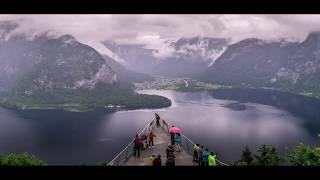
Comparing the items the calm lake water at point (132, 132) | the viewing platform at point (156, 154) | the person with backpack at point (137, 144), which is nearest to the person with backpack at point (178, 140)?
the viewing platform at point (156, 154)

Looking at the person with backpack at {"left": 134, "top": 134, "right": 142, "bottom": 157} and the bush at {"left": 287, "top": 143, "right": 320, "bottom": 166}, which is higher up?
the person with backpack at {"left": 134, "top": 134, "right": 142, "bottom": 157}

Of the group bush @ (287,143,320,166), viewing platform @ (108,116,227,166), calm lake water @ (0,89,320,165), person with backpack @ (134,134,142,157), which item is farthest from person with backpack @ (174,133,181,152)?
calm lake water @ (0,89,320,165)

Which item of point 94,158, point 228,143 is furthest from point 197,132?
point 94,158

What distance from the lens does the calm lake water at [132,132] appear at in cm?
9019

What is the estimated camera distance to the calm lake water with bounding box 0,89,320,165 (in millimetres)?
90188

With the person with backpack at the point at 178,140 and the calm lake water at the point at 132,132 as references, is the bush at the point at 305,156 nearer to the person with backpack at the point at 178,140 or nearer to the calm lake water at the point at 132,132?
the person with backpack at the point at 178,140

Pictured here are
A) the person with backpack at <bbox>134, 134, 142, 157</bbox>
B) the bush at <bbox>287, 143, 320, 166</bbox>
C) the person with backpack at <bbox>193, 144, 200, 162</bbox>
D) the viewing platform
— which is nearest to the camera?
the person with backpack at <bbox>193, 144, 200, 162</bbox>

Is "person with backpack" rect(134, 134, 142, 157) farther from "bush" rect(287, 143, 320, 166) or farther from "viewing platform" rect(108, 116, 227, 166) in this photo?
"bush" rect(287, 143, 320, 166)

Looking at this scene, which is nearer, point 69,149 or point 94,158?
point 94,158
